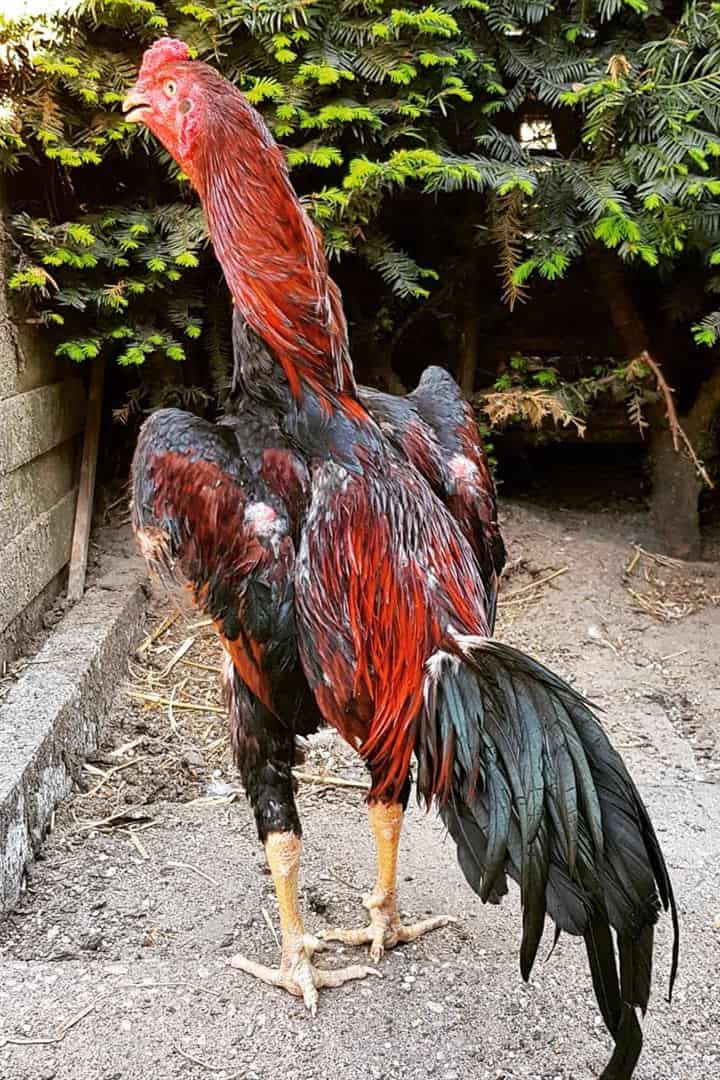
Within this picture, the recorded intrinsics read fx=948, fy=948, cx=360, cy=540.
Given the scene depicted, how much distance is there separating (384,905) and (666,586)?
297 cm

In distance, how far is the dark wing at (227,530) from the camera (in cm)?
221

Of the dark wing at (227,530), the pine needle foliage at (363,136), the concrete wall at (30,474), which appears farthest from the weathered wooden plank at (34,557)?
the dark wing at (227,530)

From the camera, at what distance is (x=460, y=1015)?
2.37m

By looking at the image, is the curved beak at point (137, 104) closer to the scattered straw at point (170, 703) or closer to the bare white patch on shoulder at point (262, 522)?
the bare white patch on shoulder at point (262, 522)

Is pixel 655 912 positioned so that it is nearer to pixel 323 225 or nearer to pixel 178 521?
pixel 178 521

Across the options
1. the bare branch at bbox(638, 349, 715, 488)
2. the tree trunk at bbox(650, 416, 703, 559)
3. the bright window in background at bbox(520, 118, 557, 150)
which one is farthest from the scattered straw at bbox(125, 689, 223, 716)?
the bright window in background at bbox(520, 118, 557, 150)

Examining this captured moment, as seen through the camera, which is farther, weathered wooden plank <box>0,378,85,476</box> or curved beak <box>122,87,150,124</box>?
weathered wooden plank <box>0,378,85,476</box>

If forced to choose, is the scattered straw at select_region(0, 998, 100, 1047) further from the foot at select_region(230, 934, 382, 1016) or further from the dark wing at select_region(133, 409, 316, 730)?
the dark wing at select_region(133, 409, 316, 730)

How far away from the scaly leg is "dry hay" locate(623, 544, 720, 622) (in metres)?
2.57

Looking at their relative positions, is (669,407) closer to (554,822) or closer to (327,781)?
(327,781)

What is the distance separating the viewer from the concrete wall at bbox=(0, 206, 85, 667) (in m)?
3.80

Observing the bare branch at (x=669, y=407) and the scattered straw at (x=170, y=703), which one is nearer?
the scattered straw at (x=170, y=703)

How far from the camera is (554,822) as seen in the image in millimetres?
1821

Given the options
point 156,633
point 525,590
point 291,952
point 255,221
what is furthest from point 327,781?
point 255,221
